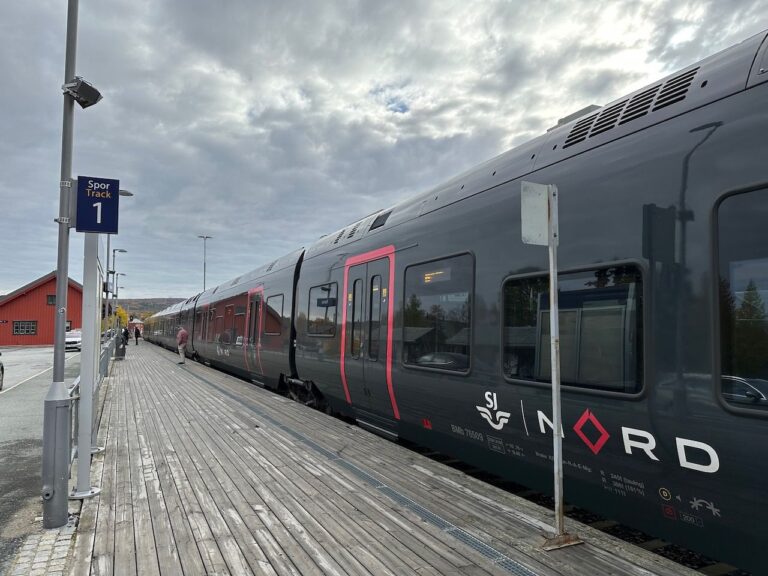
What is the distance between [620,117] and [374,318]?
395 centimetres

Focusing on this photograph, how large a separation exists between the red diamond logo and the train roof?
1.91 metres

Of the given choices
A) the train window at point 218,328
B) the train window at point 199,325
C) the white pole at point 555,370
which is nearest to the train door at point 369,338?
the white pole at point 555,370

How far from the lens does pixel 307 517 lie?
4.08 metres

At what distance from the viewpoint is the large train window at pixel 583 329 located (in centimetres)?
324

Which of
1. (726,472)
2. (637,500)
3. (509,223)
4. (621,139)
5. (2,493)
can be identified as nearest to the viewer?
(726,472)

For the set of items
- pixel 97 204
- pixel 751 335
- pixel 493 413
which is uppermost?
pixel 97 204

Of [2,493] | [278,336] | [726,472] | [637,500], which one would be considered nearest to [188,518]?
[2,493]

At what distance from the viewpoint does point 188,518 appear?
4.09 meters

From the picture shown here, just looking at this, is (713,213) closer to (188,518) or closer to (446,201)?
(446,201)

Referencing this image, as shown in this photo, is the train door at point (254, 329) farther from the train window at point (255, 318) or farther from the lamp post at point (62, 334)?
the lamp post at point (62, 334)

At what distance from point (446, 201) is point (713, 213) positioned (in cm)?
299

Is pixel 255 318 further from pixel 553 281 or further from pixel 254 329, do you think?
pixel 553 281

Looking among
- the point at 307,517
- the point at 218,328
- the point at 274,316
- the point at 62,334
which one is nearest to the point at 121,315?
the point at 218,328

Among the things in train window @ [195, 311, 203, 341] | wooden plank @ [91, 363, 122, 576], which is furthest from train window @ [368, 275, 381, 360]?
train window @ [195, 311, 203, 341]
